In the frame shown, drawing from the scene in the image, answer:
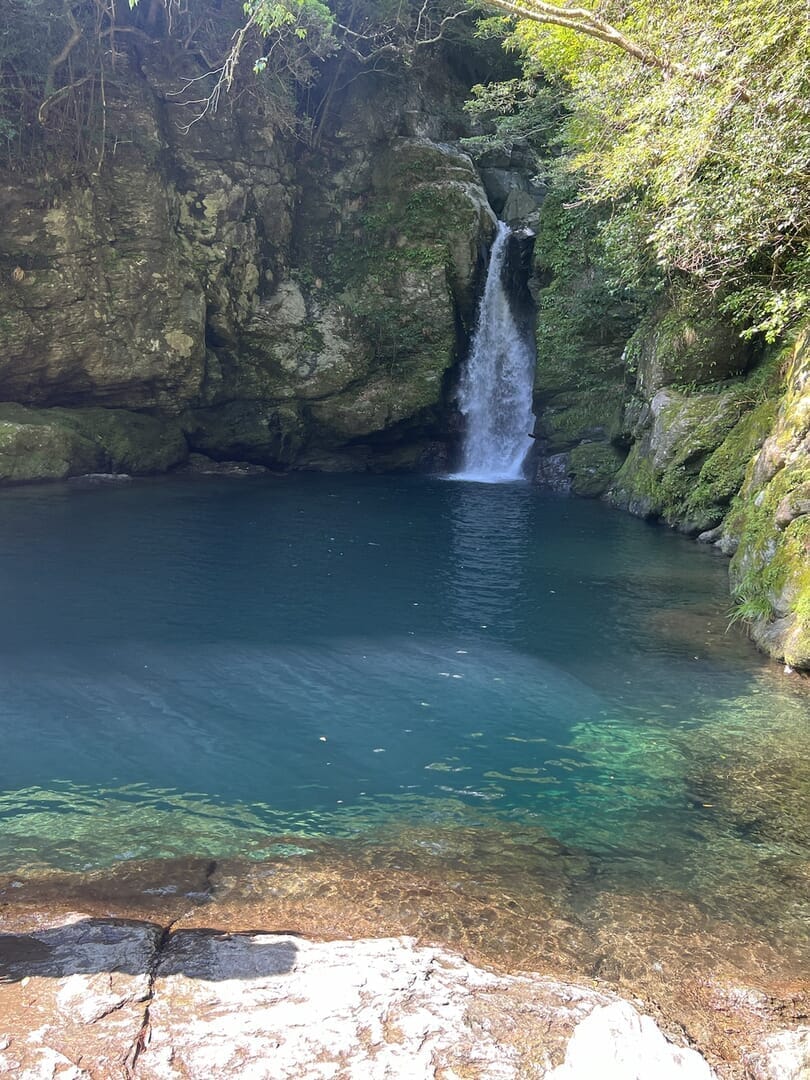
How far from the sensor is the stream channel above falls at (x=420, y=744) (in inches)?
190

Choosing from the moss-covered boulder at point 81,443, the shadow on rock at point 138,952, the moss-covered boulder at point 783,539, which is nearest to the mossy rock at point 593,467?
the moss-covered boulder at point 783,539

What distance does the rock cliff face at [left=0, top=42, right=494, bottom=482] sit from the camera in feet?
62.6

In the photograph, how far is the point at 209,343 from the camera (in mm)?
22062

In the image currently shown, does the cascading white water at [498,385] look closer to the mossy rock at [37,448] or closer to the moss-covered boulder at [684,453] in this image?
the moss-covered boulder at [684,453]

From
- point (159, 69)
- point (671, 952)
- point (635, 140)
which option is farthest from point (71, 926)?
point (159, 69)

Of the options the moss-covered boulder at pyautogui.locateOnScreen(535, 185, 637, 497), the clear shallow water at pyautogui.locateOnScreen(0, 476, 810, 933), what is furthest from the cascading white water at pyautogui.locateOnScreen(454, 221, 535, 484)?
the clear shallow water at pyautogui.locateOnScreen(0, 476, 810, 933)

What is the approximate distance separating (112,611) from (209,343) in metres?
13.6

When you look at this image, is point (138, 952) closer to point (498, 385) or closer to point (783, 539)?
point (783, 539)

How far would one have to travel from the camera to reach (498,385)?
77.8ft

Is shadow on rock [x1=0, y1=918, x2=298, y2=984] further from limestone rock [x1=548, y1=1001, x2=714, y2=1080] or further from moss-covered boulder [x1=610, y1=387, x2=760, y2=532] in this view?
moss-covered boulder [x1=610, y1=387, x2=760, y2=532]

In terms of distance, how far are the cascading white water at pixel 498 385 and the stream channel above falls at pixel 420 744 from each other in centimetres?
1069

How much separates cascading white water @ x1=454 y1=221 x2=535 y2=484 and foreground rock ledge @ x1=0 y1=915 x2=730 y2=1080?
19.8m

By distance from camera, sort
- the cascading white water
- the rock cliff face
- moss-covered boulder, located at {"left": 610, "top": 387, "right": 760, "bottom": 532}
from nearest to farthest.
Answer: moss-covered boulder, located at {"left": 610, "top": 387, "right": 760, "bottom": 532}
the rock cliff face
the cascading white water

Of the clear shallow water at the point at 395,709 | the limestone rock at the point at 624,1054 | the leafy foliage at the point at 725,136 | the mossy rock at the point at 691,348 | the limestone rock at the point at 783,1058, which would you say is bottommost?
the clear shallow water at the point at 395,709
